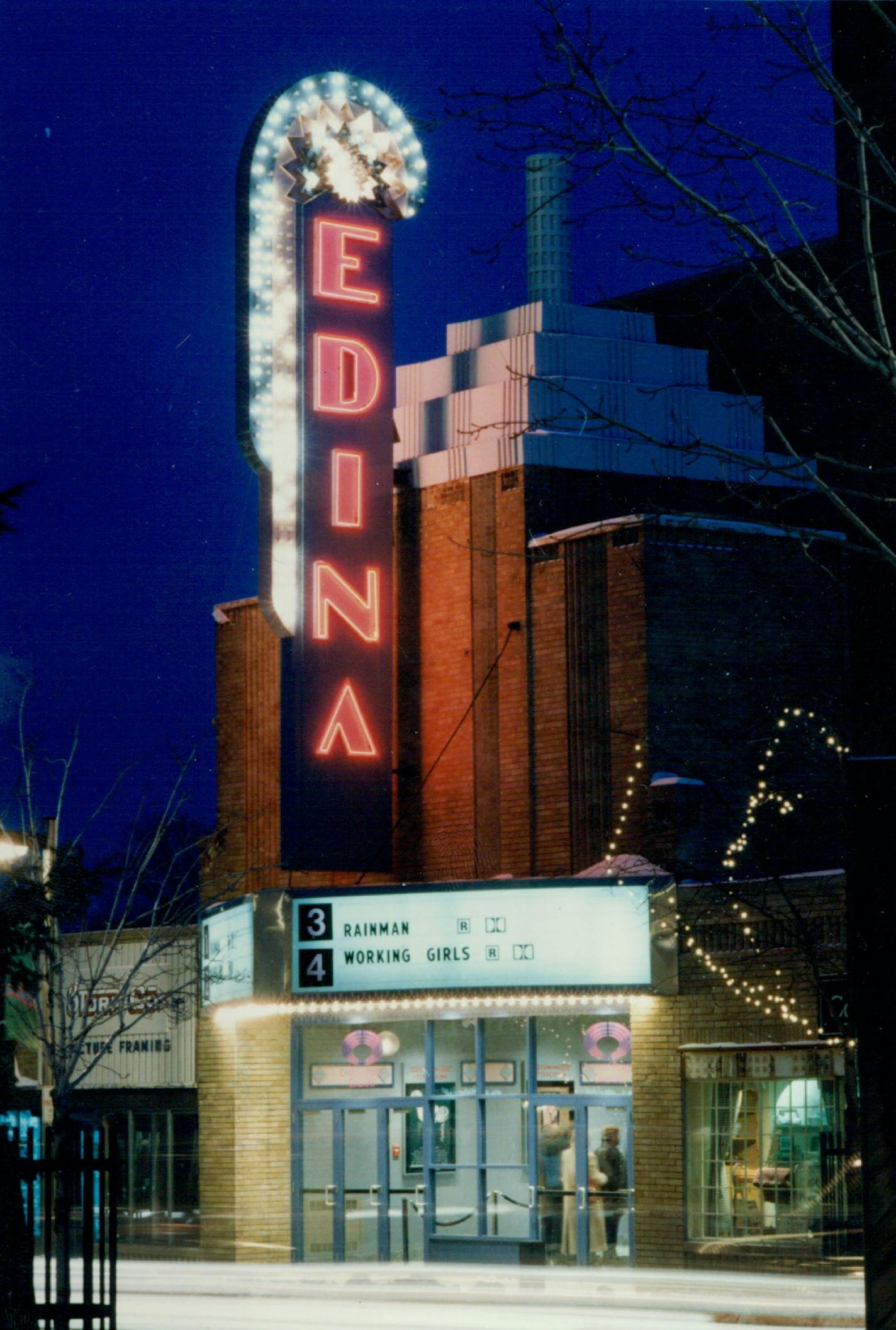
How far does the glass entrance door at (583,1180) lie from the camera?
85.5 feet

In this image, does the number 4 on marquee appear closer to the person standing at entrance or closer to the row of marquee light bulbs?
the row of marquee light bulbs

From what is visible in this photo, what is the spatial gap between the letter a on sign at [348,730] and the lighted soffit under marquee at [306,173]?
3.45 meters

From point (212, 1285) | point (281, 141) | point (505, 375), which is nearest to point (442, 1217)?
point (212, 1285)

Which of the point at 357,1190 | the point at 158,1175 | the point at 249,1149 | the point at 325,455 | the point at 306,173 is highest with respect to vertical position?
the point at 306,173

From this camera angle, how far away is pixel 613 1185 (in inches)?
1030

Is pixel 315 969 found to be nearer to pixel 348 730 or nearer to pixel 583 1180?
pixel 348 730

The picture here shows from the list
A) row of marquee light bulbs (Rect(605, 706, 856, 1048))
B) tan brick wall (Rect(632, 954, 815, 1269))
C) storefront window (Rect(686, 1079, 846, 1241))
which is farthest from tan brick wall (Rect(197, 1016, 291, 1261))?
storefront window (Rect(686, 1079, 846, 1241))

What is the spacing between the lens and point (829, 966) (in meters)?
22.5

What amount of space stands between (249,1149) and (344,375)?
11439mm

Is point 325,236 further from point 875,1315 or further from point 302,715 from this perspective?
point 875,1315

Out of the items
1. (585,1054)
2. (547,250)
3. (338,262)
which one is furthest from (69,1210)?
(547,250)

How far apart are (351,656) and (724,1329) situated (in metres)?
12.5

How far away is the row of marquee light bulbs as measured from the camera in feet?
78.3

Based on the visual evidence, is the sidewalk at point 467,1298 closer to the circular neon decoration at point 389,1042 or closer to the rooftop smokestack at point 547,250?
the circular neon decoration at point 389,1042
